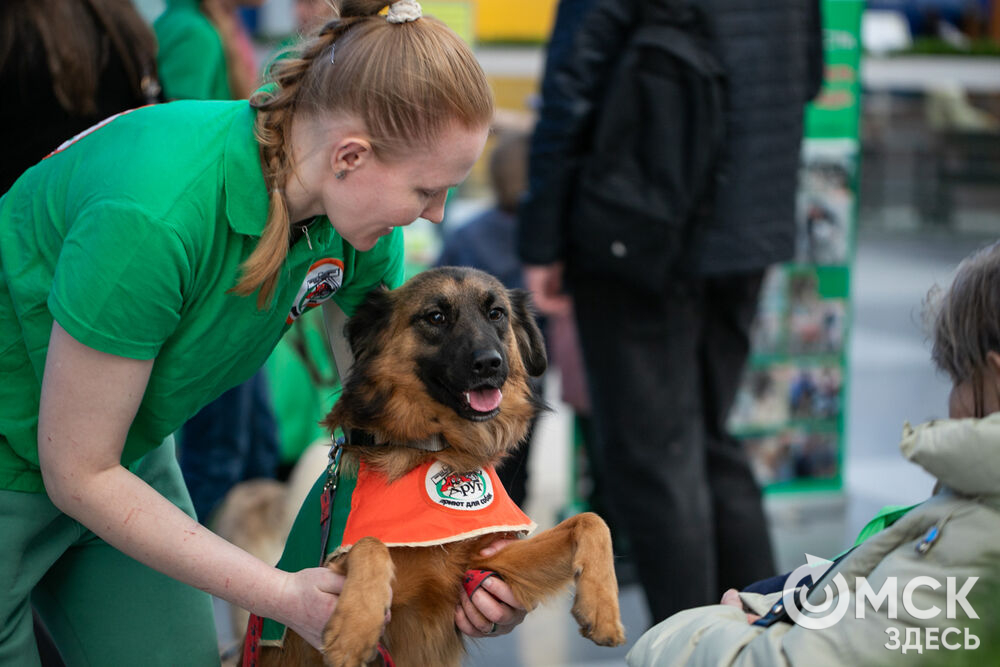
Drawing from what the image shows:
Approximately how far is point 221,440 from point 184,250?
2.37 meters

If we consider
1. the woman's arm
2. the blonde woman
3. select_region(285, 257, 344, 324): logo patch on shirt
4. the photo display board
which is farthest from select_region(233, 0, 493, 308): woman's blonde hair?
the photo display board

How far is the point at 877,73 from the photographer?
6.93 metres

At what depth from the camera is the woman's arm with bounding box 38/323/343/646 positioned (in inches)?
60.1

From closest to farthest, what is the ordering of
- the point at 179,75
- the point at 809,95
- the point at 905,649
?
the point at 905,649
the point at 809,95
the point at 179,75

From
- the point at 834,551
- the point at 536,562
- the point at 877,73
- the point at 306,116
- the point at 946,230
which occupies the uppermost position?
the point at 306,116

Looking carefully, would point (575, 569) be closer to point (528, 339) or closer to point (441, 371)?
point (441, 371)

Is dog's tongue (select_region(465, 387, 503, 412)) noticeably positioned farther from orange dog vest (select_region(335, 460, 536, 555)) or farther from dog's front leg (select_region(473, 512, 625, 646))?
dog's front leg (select_region(473, 512, 625, 646))

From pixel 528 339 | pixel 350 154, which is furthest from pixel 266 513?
pixel 350 154

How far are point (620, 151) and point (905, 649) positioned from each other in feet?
6.53

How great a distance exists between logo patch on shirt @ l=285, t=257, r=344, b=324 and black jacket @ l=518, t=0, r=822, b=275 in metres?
1.27

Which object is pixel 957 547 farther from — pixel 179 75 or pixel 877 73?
pixel 877 73

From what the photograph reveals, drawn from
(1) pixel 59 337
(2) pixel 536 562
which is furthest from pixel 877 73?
(1) pixel 59 337

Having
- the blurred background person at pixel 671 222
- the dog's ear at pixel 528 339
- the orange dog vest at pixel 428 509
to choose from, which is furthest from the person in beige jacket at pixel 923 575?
the blurred background person at pixel 671 222

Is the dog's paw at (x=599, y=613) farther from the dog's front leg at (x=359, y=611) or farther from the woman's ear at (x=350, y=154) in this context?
the woman's ear at (x=350, y=154)
